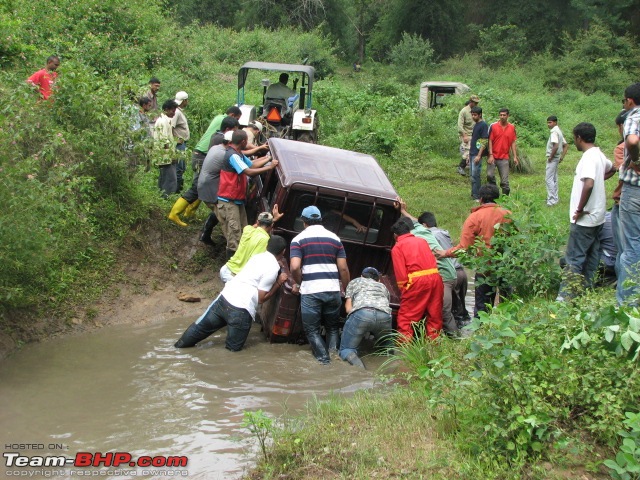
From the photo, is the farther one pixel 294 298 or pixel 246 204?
pixel 246 204

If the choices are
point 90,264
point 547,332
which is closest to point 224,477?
point 547,332

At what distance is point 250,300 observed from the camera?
775cm

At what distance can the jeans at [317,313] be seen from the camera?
774cm

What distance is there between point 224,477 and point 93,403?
1.82 meters

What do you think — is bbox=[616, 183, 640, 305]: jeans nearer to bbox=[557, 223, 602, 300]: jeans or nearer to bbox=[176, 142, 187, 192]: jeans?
bbox=[557, 223, 602, 300]: jeans

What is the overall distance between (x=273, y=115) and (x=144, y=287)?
583cm

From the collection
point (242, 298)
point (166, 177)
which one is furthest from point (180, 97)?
point (242, 298)

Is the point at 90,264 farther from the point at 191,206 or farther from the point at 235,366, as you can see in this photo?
the point at 235,366

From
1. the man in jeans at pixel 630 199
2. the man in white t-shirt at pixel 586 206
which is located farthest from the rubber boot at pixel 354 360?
the man in jeans at pixel 630 199

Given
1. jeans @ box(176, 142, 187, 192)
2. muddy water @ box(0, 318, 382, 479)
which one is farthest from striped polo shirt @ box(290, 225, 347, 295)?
jeans @ box(176, 142, 187, 192)

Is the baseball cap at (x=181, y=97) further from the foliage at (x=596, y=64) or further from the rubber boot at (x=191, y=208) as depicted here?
the foliage at (x=596, y=64)

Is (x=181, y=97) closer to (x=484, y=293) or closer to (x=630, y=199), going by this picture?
(x=484, y=293)

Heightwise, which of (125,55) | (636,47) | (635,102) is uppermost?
(636,47)

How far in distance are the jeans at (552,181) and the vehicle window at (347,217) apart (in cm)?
617
